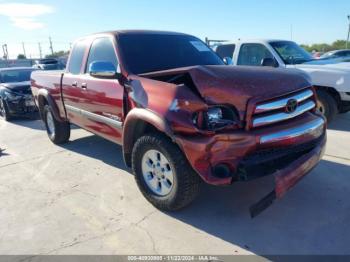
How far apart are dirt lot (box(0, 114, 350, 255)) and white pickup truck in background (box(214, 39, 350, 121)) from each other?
6.12 feet

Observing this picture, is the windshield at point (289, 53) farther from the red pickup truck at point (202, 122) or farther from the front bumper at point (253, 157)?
the front bumper at point (253, 157)

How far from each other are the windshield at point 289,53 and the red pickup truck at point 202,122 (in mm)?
3789

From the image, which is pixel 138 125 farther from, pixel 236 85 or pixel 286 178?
pixel 286 178

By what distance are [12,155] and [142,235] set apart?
3884 mm

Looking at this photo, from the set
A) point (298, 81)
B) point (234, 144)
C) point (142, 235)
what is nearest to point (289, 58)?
point (298, 81)

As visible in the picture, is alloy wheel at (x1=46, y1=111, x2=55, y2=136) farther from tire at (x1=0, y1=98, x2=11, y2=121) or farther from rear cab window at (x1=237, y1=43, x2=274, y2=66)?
rear cab window at (x1=237, y1=43, x2=274, y2=66)

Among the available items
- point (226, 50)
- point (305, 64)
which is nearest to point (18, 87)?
point (226, 50)

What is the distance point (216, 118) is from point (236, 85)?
348 millimetres

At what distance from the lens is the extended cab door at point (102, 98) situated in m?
4.12

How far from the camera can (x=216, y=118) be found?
10.1 ft

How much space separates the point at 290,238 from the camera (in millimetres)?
3047

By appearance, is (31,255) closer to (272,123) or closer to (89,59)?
(272,123)

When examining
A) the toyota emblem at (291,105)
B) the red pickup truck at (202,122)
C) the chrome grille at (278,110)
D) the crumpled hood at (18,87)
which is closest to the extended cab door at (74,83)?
the red pickup truck at (202,122)

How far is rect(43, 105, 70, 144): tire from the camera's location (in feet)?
20.8
